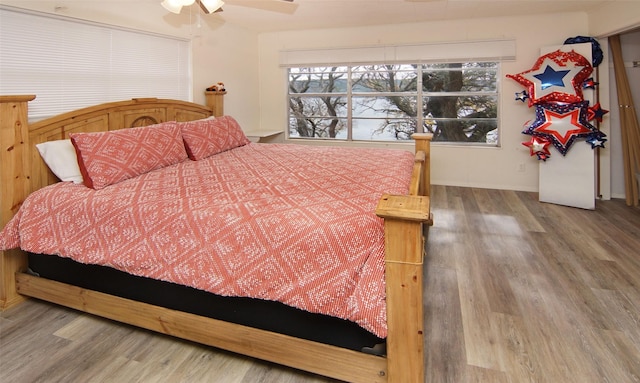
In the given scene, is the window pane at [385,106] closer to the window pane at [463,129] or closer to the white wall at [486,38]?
the window pane at [463,129]

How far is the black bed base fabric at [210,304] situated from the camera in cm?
160

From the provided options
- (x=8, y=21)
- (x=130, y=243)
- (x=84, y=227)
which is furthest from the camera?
(x=8, y=21)

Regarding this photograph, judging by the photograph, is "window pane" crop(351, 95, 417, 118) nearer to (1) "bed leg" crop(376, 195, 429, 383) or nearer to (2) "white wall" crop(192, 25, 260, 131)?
(2) "white wall" crop(192, 25, 260, 131)

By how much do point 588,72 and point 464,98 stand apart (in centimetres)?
138

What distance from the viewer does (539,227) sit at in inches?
140

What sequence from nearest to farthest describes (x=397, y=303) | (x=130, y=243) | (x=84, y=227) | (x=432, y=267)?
(x=397, y=303) < (x=130, y=243) < (x=84, y=227) < (x=432, y=267)

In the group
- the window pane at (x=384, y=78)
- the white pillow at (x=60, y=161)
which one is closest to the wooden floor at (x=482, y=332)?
the white pillow at (x=60, y=161)

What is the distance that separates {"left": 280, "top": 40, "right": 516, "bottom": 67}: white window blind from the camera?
185 inches

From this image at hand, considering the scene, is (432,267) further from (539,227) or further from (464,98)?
(464,98)

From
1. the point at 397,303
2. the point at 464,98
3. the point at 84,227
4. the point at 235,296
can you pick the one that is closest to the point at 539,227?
the point at 464,98

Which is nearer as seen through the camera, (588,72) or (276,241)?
(276,241)

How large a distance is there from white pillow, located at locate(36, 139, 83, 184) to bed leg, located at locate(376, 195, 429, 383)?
204 cm

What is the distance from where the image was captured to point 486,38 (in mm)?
4715

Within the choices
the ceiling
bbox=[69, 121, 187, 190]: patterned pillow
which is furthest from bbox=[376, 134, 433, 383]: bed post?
the ceiling
